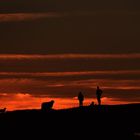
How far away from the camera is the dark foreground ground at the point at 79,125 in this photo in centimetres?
4575

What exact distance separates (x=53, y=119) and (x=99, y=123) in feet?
7.46

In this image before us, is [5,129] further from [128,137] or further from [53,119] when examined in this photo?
[128,137]

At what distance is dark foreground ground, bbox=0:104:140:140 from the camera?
4575 centimetres

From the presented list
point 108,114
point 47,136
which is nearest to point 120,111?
point 108,114

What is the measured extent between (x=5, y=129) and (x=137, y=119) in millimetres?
6462

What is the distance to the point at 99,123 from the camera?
46125 millimetres

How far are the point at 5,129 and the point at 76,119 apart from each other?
353cm

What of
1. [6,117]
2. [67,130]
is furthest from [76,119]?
[6,117]

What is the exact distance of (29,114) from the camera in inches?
1881

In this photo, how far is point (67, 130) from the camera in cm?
4591

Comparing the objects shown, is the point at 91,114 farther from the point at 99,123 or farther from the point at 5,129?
the point at 5,129

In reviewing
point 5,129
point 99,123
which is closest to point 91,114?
point 99,123

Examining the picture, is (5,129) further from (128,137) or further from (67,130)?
(128,137)

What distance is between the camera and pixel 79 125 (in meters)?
46.0
